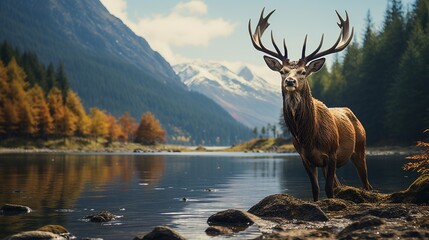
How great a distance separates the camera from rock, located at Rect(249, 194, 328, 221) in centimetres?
1611

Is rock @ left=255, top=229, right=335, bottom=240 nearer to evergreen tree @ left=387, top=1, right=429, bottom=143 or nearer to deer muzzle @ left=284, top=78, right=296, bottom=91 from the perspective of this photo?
deer muzzle @ left=284, top=78, right=296, bottom=91

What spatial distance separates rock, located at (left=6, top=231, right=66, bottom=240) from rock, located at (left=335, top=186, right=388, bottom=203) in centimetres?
995

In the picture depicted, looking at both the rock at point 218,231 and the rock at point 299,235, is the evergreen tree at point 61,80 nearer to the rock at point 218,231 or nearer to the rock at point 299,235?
the rock at point 218,231

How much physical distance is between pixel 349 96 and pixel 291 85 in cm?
11346

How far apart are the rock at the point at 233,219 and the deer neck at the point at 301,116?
2976mm

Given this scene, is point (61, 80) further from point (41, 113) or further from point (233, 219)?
→ point (233, 219)

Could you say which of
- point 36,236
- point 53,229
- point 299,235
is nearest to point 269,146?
point 53,229

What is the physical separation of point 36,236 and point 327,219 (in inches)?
306

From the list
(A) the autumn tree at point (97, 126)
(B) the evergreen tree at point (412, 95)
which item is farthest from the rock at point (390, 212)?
(A) the autumn tree at point (97, 126)

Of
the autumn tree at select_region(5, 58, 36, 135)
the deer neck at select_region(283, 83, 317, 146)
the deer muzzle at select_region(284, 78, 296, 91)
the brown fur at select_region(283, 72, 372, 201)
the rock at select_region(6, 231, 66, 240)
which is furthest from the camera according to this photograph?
the autumn tree at select_region(5, 58, 36, 135)

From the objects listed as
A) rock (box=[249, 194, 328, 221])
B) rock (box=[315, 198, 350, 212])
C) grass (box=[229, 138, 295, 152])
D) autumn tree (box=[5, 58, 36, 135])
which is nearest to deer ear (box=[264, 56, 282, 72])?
A: rock (box=[249, 194, 328, 221])

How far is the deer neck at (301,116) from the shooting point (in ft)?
56.6

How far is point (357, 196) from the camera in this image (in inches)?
771

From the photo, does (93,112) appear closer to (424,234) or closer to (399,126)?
(399,126)
